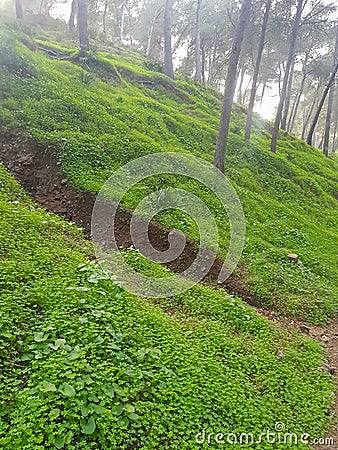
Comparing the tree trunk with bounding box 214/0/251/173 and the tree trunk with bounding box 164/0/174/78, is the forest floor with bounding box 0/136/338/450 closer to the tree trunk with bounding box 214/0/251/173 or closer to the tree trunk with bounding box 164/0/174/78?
the tree trunk with bounding box 214/0/251/173

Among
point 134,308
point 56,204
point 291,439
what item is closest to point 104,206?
point 56,204

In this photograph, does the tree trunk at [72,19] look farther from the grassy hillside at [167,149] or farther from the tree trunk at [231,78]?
the tree trunk at [231,78]

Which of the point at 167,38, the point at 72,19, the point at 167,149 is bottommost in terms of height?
the point at 167,149

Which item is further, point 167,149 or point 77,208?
point 167,149

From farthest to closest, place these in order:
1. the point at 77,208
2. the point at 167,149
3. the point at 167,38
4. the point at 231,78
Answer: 1. the point at 167,38
2. the point at 167,149
3. the point at 231,78
4. the point at 77,208

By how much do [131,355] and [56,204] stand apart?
4.65 metres

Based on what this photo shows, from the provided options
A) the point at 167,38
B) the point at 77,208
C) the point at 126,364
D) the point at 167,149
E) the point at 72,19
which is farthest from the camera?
the point at 72,19

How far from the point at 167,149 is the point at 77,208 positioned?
4309 mm

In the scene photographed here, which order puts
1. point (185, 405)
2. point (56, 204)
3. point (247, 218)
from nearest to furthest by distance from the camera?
point (185, 405) → point (56, 204) → point (247, 218)

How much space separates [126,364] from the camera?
4039mm

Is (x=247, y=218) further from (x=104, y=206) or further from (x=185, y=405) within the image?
(x=185, y=405)

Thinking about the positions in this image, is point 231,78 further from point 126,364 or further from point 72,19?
point 72,19

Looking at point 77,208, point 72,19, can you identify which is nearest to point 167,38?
point 72,19

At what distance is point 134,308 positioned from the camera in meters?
5.25
